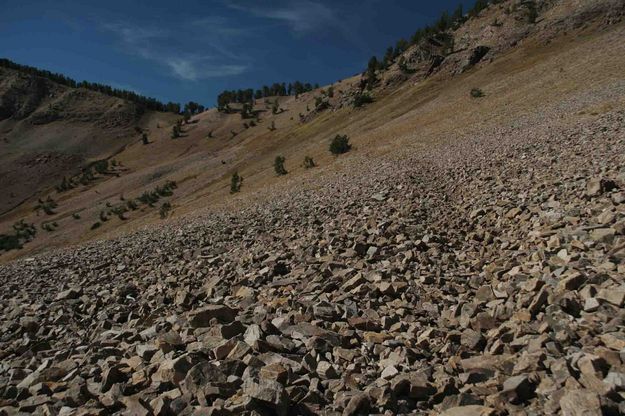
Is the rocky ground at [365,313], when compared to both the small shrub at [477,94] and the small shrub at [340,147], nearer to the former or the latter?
the small shrub at [340,147]

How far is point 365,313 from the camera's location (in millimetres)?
8461

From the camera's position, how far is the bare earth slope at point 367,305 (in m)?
5.80

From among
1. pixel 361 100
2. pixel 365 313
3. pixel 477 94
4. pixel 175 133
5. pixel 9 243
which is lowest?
pixel 365 313

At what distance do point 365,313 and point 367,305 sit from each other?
358mm

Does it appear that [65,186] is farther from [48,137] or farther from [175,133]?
[48,137]

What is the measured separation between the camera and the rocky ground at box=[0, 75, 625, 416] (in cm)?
575

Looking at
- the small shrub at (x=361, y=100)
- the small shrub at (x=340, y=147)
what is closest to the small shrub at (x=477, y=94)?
the small shrub at (x=340, y=147)

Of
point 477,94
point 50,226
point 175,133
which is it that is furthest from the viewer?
point 175,133

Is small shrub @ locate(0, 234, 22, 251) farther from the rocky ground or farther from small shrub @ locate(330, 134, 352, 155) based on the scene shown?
the rocky ground

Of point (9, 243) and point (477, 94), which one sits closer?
point (477, 94)

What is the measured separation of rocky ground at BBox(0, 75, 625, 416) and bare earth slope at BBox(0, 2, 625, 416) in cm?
4

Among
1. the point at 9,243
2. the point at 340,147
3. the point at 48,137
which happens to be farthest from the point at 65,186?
the point at 340,147

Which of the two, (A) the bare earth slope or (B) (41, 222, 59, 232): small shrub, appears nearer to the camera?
(A) the bare earth slope

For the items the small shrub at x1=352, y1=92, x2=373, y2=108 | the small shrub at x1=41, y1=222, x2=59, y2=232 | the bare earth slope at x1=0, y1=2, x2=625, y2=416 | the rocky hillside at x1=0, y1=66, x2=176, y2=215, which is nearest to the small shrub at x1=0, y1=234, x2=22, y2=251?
the small shrub at x1=41, y1=222, x2=59, y2=232
